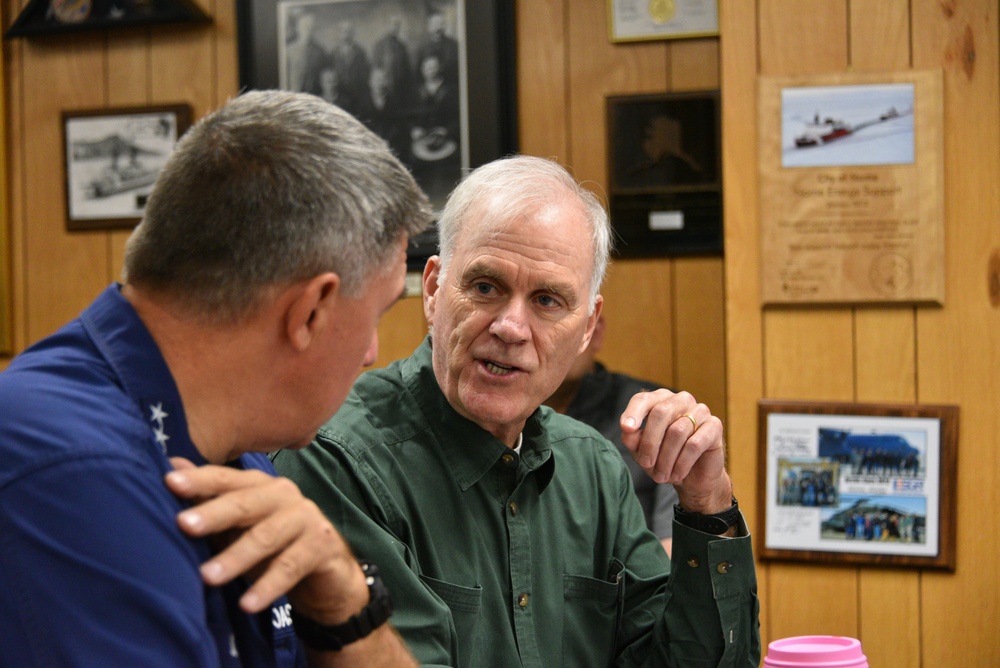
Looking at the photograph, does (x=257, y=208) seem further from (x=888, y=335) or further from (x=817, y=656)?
(x=888, y=335)

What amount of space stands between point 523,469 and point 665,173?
179cm

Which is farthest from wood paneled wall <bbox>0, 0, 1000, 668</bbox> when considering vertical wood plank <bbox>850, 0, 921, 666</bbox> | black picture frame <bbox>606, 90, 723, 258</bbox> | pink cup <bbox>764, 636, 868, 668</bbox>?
pink cup <bbox>764, 636, 868, 668</bbox>

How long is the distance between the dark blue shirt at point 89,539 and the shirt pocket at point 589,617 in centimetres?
86

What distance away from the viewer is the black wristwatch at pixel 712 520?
1741 millimetres

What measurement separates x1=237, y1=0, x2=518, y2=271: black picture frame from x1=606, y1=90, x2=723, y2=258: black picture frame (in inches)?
14.1

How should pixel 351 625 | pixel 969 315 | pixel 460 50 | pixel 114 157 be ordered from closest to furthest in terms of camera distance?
pixel 351 625 → pixel 969 315 → pixel 460 50 → pixel 114 157

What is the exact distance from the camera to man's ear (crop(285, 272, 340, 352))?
102 centimetres

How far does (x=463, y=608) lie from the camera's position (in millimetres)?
1572

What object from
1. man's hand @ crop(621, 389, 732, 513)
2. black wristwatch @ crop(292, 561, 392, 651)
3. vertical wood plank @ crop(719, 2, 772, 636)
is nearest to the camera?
black wristwatch @ crop(292, 561, 392, 651)

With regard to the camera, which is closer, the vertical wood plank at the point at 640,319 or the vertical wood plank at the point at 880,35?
the vertical wood plank at the point at 880,35

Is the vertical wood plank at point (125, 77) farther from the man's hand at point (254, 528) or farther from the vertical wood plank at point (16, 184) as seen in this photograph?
the man's hand at point (254, 528)

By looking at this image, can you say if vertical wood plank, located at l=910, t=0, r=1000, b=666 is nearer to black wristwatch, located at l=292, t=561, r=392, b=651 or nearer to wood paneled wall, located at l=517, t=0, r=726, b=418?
wood paneled wall, located at l=517, t=0, r=726, b=418

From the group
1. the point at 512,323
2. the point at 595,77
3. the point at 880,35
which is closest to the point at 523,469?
the point at 512,323

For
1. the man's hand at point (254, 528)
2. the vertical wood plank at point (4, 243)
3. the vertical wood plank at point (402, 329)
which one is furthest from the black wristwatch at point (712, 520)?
the vertical wood plank at point (4, 243)
